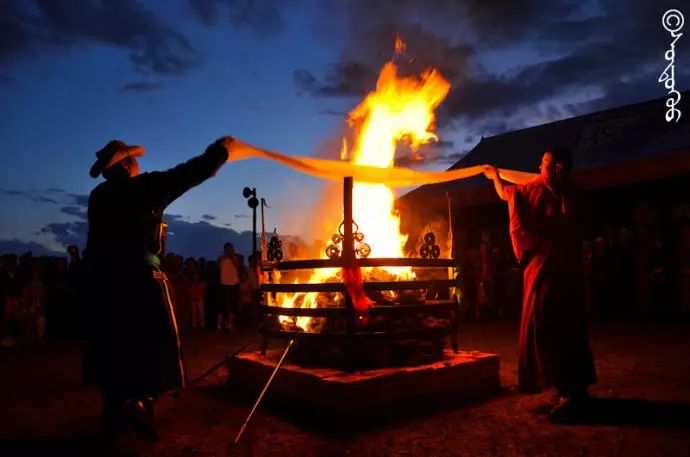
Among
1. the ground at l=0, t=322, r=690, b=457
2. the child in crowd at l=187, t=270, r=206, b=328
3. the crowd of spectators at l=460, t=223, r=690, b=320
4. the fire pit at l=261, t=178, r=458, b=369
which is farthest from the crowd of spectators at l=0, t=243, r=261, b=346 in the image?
the crowd of spectators at l=460, t=223, r=690, b=320

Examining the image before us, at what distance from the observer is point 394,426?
13.7ft

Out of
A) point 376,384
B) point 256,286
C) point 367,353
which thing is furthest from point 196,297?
point 376,384

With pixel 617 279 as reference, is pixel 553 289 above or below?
below

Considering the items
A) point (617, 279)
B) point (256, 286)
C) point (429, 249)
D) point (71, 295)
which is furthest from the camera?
point (256, 286)

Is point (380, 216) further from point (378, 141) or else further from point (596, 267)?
point (596, 267)

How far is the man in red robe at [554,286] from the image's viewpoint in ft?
14.4

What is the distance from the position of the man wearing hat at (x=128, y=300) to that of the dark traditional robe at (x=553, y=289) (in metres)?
2.62

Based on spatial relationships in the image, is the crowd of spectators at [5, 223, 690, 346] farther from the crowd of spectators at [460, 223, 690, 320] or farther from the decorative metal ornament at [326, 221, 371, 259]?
the decorative metal ornament at [326, 221, 371, 259]

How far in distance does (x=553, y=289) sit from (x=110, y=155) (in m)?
3.49

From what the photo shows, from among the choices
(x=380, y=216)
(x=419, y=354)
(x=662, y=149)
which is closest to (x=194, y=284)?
(x=380, y=216)

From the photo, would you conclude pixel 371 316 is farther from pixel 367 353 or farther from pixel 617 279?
pixel 617 279

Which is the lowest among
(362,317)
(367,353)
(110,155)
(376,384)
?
(376,384)

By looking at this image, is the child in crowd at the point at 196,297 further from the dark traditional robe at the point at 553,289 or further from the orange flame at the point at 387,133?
the dark traditional robe at the point at 553,289

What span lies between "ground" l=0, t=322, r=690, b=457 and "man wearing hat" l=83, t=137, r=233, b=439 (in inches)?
17.4
